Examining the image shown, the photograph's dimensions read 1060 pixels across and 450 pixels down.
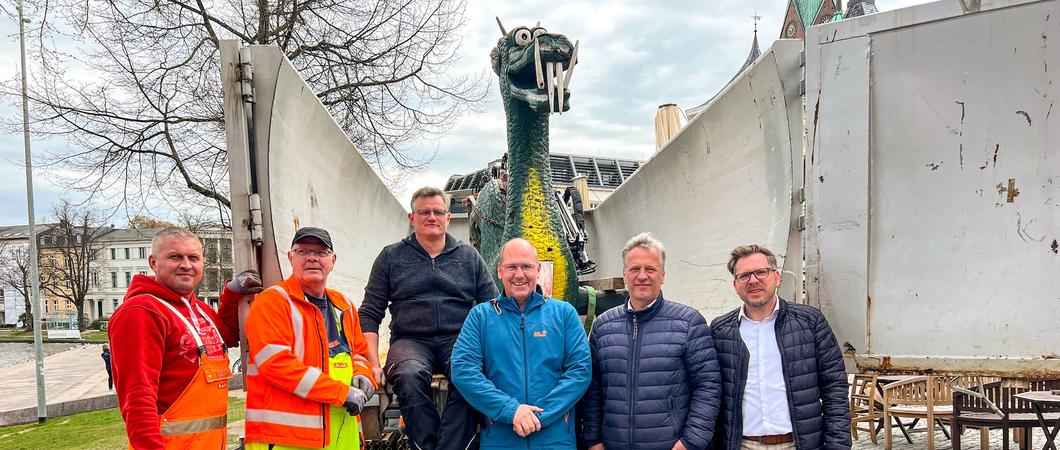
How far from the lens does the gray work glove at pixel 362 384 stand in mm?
2482

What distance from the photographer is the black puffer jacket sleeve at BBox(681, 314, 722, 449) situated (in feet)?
7.63

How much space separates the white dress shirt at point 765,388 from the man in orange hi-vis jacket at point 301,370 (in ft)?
4.93

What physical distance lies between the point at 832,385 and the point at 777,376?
195 millimetres

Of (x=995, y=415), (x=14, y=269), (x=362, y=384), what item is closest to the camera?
(x=362, y=384)

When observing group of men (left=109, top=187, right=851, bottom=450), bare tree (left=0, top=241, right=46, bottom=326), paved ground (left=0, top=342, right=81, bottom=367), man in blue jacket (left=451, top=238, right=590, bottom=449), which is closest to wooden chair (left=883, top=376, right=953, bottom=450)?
group of men (left=109, top=187, right=851, bottom=450)

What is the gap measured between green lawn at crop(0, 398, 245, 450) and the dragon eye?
21.8ft

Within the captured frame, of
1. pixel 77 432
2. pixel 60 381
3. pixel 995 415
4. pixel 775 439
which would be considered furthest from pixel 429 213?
pixel 60 381

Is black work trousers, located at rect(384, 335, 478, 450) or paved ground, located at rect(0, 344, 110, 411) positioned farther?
paved ground, located at rect(0, 344, 110, 411)

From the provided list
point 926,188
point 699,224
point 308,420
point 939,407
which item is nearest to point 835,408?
point 926,188

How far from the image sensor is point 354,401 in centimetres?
239

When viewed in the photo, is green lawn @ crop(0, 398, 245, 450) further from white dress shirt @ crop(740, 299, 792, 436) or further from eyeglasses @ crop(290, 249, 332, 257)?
white dress shirt @ crop(740, 299, 792, 436)

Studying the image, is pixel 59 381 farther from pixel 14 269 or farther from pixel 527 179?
pixel 14 269

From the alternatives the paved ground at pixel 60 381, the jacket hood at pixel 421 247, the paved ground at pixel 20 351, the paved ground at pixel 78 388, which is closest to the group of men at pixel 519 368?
the jacket hood at pixel 421 247

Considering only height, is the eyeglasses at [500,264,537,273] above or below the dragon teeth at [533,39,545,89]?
below
